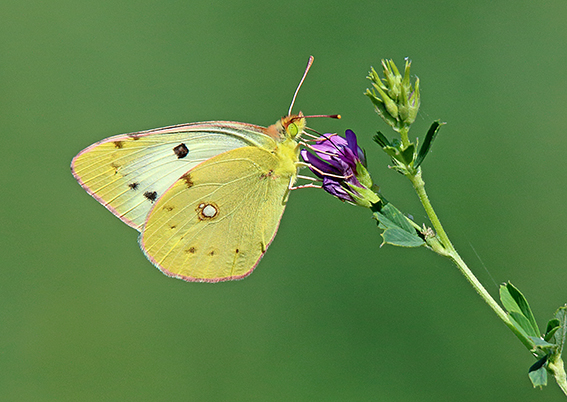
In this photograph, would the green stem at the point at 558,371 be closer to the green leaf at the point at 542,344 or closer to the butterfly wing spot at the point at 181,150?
the green leaf at the point at 542,344

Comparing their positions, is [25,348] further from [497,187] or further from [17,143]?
[497,187]

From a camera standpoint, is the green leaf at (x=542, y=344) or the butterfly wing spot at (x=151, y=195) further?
the butterfly wing spot at (x=151, y=195)

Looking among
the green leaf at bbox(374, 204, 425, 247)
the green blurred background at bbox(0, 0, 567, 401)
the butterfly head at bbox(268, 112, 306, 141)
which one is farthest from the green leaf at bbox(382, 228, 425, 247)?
the green blurred background at bbox(0, 0, 567, 401)

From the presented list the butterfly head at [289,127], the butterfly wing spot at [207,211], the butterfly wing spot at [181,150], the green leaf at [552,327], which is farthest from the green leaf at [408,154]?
the butterfly wing spot at [181,150]

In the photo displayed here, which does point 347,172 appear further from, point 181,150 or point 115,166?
point 115,166

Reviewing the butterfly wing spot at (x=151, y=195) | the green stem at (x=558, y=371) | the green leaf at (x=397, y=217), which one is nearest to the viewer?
the green stem at (x=558, y=371)

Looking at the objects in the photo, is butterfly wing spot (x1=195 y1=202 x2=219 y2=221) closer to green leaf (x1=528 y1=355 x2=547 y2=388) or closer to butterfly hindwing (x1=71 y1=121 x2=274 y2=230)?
butterfly hindwing (x1=71 y1=121 x2=274 y2=230)

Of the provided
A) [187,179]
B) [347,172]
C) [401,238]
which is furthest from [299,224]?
[401,238]
